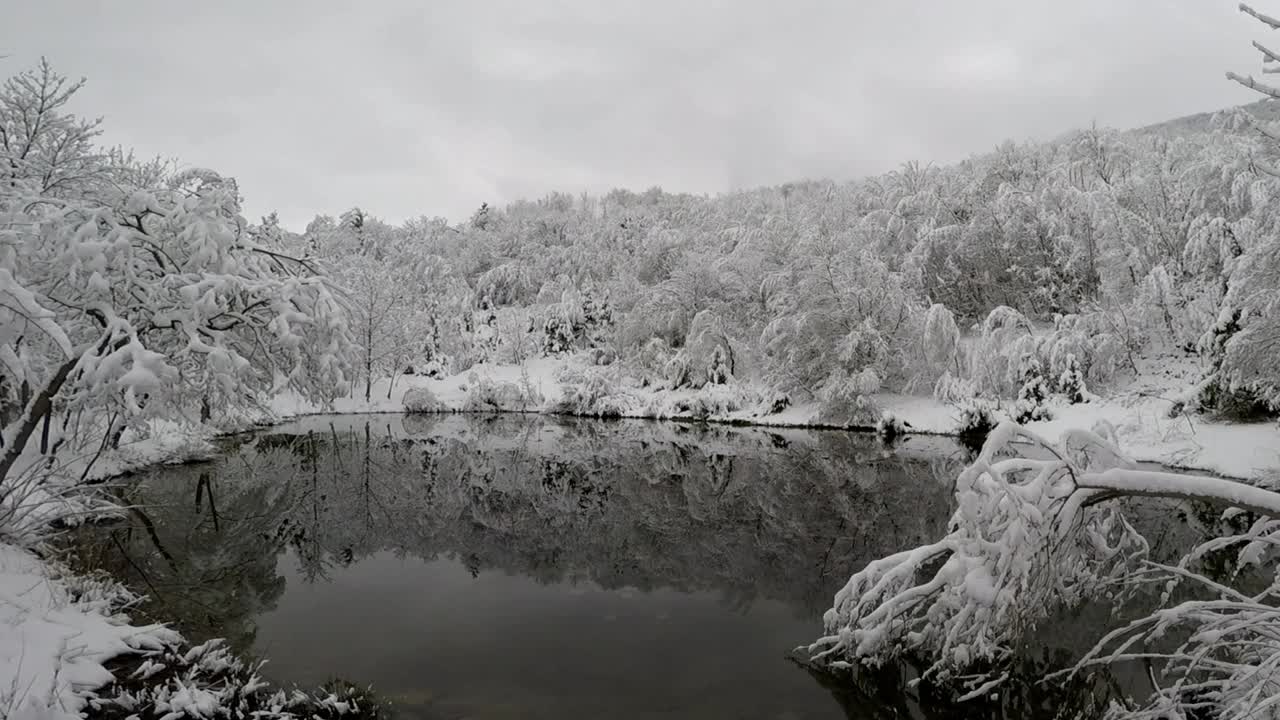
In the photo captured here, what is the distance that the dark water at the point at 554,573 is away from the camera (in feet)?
19.1

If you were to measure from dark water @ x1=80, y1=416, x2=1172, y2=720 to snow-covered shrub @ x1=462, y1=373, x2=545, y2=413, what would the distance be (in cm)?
1359

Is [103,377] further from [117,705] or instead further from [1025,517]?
[1025,517]

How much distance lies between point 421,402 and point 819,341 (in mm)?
19365

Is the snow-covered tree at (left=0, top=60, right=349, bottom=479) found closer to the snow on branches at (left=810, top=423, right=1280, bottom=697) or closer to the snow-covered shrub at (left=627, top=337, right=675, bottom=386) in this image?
the snow on branches at (left=810, top=423, right=1280, bottom=697)

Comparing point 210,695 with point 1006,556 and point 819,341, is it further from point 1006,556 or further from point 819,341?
point 819,341

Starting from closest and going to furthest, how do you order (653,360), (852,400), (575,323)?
(852,400), (653,360), (575,323)

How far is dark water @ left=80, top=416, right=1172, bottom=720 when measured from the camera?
5.81 m

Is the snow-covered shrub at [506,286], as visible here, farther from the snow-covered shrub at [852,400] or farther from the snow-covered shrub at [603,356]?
the snow-covered shrub at [852,400]

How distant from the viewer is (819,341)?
24859 mm

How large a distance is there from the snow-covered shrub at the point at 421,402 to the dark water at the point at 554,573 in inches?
537

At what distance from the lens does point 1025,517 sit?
4578 millimetres

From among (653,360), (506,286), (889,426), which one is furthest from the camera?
(506,286)

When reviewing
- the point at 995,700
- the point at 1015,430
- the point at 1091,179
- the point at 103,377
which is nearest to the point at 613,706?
the point at 995,700

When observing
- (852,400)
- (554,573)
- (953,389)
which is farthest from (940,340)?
(554,573)
